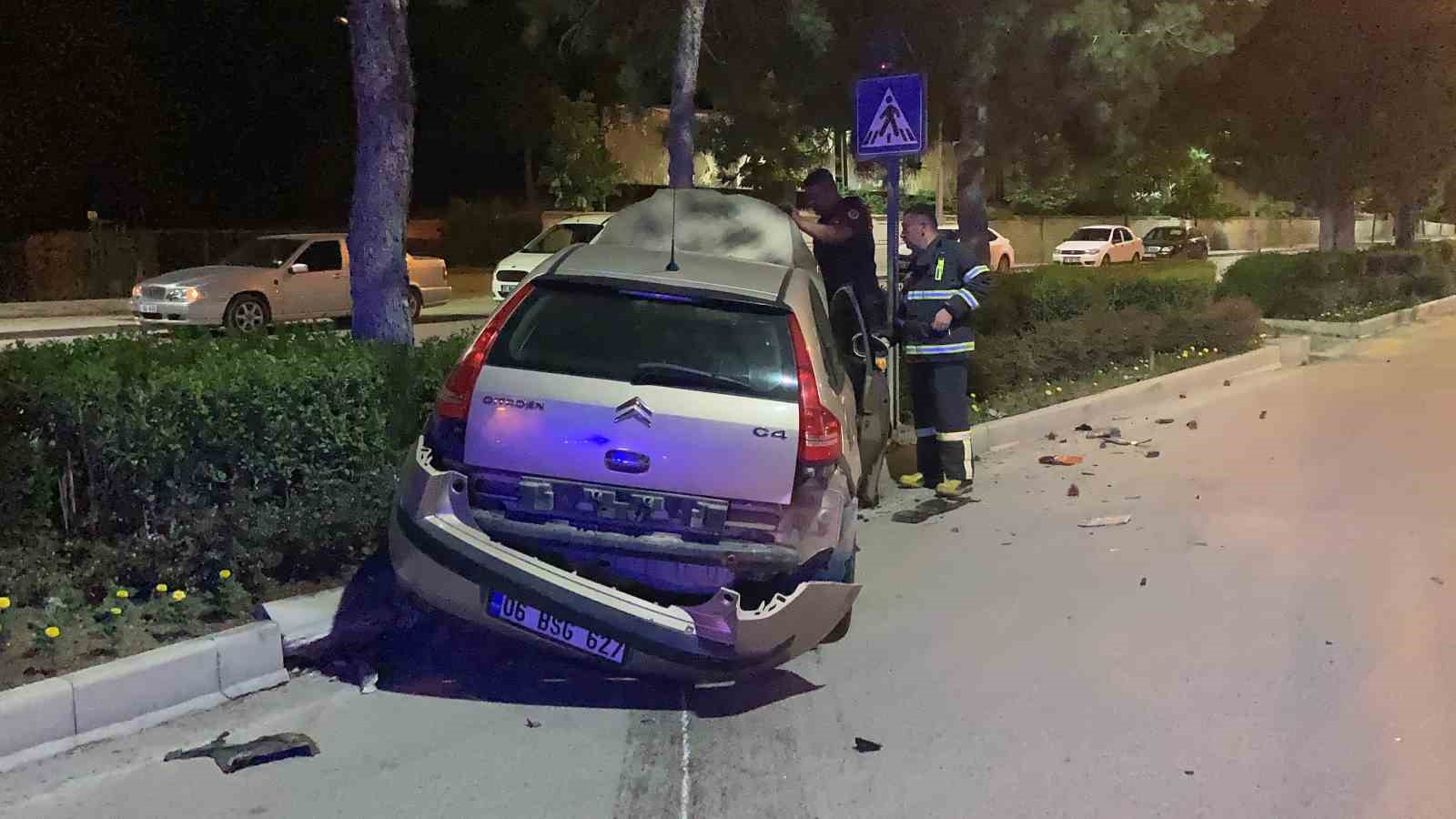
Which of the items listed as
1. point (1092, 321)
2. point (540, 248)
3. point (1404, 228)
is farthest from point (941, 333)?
point (1404, 228)

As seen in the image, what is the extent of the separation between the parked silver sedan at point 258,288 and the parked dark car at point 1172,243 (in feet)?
92.3

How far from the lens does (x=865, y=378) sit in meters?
7.32

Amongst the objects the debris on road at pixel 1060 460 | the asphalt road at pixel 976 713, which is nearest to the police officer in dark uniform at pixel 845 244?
the asphalt road at pixel 976 713

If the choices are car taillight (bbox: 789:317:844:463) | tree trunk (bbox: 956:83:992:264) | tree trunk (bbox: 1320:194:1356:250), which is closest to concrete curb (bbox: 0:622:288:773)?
car taillight (bbox: 789:317:844:463)

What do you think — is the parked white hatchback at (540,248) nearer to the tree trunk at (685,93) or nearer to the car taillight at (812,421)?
the tree trunk at (685,93)

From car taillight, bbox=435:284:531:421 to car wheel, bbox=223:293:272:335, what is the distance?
48.4 feet

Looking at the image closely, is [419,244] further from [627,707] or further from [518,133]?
[627,707]

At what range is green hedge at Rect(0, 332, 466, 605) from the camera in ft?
17.1

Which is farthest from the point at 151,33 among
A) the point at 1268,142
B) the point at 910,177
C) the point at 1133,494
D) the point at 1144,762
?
the point at 910,177

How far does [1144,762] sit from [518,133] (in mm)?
27677

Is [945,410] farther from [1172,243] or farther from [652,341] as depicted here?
[1172,243]

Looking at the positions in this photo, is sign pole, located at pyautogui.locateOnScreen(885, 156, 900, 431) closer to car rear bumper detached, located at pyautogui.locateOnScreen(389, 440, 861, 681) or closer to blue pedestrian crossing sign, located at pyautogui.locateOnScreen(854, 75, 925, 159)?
blue pedestrian crossing sign, located at pyautogui.locateOnScreen(854, 75, 925, 159)

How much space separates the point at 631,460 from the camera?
461 centimetres

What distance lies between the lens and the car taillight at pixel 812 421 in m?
4.74
